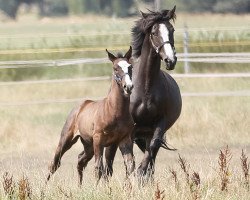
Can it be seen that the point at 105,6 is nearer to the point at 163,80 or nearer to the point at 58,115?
the point at 58,115

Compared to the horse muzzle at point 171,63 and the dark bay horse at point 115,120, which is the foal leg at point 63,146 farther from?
the horse muzzle at point 171,63

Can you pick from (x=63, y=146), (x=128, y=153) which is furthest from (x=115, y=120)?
(x=63, y=146)

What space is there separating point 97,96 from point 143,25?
11.4 metres

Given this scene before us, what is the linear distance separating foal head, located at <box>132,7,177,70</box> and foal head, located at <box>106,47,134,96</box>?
2.64 feet

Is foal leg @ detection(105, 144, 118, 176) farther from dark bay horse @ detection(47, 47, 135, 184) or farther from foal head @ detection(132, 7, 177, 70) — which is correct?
foal head @ detection(132, 7, 177, 70)

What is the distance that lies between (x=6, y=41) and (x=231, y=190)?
2548cm

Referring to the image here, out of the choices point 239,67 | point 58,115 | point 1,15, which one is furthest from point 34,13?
point 58,115

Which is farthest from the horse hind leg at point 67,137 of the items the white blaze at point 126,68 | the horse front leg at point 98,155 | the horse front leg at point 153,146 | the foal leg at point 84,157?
the white blaze at point 126,68

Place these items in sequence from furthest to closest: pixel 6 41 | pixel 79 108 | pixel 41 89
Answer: pixel 6 41
pixel 41 89
pixel 79 108

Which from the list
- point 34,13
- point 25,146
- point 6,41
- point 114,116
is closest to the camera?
Result: point 114,116

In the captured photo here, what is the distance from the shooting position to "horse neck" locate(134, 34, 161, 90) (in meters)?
12.1

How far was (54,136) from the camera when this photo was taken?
17906 mm

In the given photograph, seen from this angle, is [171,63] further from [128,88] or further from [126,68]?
[128,88]

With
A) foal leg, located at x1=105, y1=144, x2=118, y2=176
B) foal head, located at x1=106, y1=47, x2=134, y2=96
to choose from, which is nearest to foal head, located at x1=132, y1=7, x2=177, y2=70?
foal head, located at x1=106, y1=47, x2=134, y2=96
